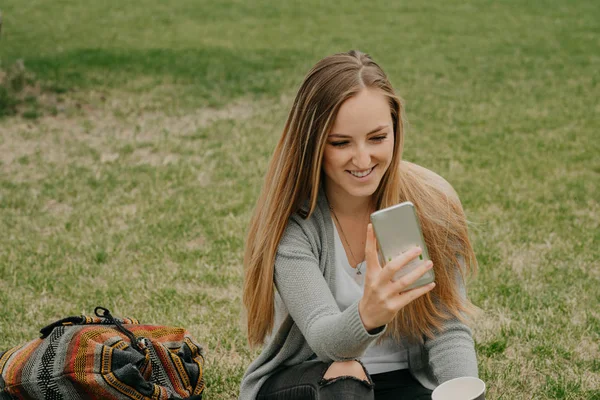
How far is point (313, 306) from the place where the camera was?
228 centimetres

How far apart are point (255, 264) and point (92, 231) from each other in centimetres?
269

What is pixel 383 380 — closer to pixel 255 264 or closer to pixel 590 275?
pixel 255 264

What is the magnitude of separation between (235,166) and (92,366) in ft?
11.9

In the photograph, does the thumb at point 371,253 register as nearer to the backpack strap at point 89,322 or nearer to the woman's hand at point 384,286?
the woman's hand at point 384,286

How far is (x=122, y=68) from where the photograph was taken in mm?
9625

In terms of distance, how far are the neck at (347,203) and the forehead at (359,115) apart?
0.30 m

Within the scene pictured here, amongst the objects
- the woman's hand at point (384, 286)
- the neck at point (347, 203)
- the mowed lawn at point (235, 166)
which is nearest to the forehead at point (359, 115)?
the neck at point (347, 203)

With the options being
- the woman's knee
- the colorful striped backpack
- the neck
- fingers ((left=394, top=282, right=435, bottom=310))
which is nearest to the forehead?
the neck

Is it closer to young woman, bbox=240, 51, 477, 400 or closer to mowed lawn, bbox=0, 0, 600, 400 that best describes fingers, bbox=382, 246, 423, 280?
young woman, bbox=240, 51, 477, 400

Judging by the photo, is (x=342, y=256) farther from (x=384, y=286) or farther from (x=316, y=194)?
(x=384, y=286)

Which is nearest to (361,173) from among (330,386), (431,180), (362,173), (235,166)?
(362,173)

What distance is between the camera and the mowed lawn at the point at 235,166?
3.81 meters

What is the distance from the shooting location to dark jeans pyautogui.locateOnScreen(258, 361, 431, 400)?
2.25 metres

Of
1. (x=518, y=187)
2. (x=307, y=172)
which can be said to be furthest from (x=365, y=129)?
(x=518, y=187)
